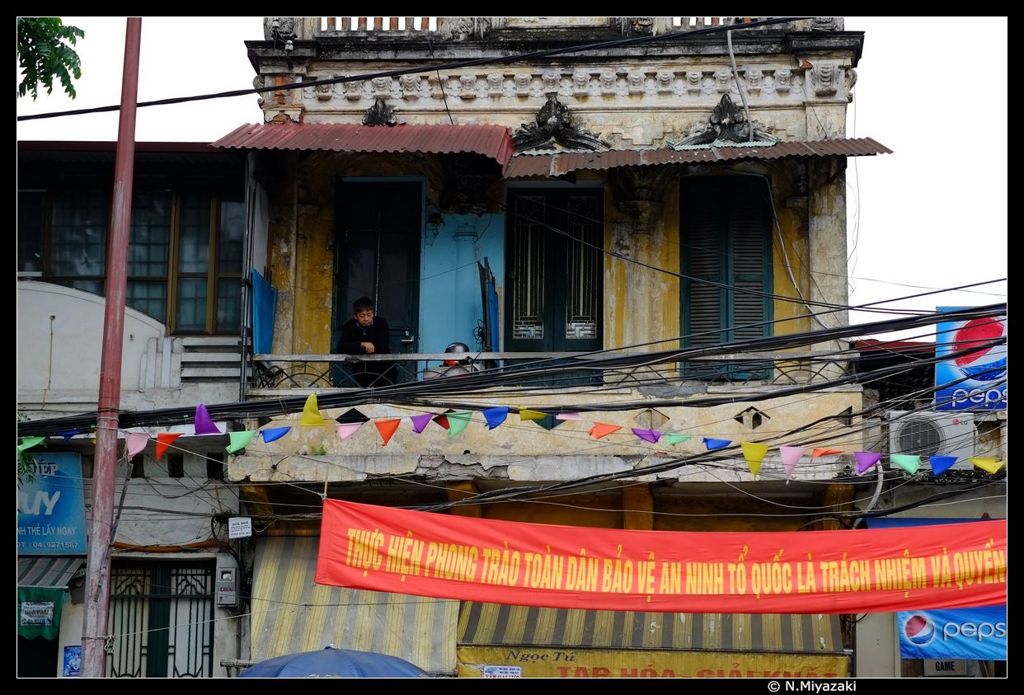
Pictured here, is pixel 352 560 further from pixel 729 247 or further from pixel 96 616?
pixel 729 247

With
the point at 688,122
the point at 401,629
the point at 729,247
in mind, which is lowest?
the point at 401,629

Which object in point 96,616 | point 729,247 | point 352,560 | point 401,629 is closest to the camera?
point 96,616

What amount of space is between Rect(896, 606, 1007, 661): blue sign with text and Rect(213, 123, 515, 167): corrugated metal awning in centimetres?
536

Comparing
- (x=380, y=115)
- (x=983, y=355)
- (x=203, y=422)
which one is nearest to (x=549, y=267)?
(x=380, y=115)

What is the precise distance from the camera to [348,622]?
12.2 metres

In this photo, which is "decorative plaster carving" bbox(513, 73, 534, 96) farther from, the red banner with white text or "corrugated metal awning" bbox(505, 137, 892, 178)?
the red banner with white text

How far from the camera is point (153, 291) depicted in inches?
523

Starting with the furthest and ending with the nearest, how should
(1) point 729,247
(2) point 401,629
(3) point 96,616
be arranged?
(1) point 729,247, (2) point 401,629, (3) point 96,616

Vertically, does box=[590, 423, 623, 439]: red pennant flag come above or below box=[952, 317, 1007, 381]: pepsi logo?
below

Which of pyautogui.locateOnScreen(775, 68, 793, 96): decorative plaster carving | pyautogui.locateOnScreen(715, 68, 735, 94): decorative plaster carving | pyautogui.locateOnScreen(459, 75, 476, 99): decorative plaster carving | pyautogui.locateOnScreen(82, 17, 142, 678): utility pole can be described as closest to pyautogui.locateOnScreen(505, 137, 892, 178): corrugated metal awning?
pyautogui.locateOnScreen(775, 68, 793, 96): decorative plaster carving

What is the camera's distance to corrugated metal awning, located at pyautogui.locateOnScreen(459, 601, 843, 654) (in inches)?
469

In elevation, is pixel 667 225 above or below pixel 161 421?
above

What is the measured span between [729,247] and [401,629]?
4.55 meters

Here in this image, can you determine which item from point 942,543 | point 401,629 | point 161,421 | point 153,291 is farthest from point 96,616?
point 942,543
